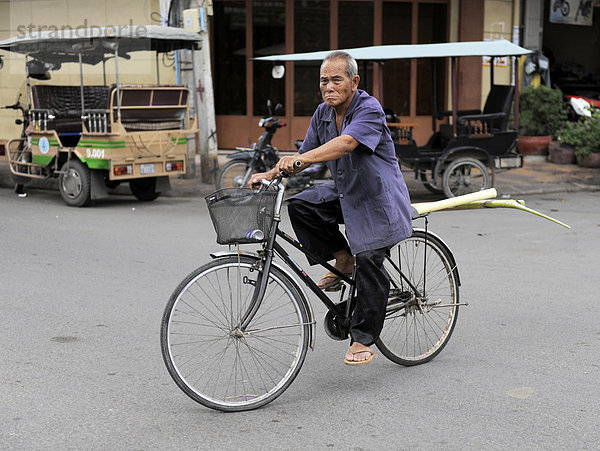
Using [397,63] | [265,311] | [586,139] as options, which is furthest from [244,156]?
[265,311]

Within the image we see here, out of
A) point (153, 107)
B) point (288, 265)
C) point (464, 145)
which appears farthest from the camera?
point (464, 145)

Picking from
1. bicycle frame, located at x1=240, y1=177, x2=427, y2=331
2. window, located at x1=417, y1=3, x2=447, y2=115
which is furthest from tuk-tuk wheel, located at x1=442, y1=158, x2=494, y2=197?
bicycle frame, located at x1=240, y1=177, x2=427, y2=331

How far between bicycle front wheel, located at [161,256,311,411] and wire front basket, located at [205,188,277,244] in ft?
0.47

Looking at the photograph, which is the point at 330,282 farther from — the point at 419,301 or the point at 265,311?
the point at 419,301

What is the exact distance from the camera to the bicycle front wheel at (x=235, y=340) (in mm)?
3820

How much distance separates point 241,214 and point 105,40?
785 cm

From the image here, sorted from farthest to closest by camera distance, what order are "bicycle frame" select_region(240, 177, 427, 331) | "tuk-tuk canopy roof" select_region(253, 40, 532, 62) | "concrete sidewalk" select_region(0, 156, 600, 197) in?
1. "concrete sidewalk" select_region(0, 156, 600, 197)
2. "tuk-tuk canopy roof" select_region(253, 40, 532, 62)
3. "bicycle frame" select_region(240, 177, 427, 331)

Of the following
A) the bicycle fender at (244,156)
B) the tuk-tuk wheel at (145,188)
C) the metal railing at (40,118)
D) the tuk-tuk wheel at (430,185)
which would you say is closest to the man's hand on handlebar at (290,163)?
the bicycle fender at (244,156)

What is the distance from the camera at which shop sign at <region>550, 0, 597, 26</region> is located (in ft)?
56.6

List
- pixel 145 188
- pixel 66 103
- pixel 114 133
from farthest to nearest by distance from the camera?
pixel 66 103 → pixel 145 188 → pixel 114 133

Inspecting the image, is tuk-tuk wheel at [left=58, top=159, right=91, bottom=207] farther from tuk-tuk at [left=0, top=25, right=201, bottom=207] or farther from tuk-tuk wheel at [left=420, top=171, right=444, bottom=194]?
tuk-tuk wheel at [left=420, top=171, right=444, bottom=194]

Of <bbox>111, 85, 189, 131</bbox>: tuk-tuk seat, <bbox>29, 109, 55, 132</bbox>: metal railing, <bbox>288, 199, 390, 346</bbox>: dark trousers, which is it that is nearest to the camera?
<bbox>288, 199, 390, 346</bbox>: dark trousers

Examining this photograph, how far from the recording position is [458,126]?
Result: 1120 cm

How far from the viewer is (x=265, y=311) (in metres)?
4.27
